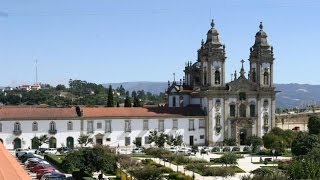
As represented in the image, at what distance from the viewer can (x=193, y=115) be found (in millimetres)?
64625

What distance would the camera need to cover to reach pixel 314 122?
6981cm

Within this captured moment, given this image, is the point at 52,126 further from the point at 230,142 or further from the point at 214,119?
the point at 230,142

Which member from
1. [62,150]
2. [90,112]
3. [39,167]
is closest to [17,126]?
[62,150]

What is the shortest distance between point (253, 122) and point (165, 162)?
19054mm

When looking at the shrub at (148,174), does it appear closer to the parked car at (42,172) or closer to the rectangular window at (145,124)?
the parked car at (42,172)

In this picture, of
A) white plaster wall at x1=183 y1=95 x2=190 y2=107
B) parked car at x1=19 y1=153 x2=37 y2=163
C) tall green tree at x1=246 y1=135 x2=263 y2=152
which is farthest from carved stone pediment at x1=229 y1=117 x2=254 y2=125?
parked car at x1=19 y1=153 x2=37 y2=163

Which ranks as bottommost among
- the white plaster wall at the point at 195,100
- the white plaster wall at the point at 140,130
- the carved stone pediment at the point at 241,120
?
the white plaster wall at the point at 140,130

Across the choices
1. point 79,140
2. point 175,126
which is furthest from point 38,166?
point 175,126

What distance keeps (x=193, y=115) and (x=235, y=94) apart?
15.3 feet

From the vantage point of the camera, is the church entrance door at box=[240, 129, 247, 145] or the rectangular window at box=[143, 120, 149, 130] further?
the church entrance door at box=[240, 129, 247, 145]

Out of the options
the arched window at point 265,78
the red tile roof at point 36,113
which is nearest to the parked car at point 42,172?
the red tile roof at point 36,113

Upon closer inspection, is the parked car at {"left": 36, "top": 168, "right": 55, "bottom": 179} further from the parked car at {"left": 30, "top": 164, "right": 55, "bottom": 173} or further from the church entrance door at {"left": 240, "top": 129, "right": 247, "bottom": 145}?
the church entrance door at {"left": 240, "top": 129, "right": 247, "bottom": 145}

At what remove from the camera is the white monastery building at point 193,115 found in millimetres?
60688

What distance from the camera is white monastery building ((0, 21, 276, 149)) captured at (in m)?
60.7
